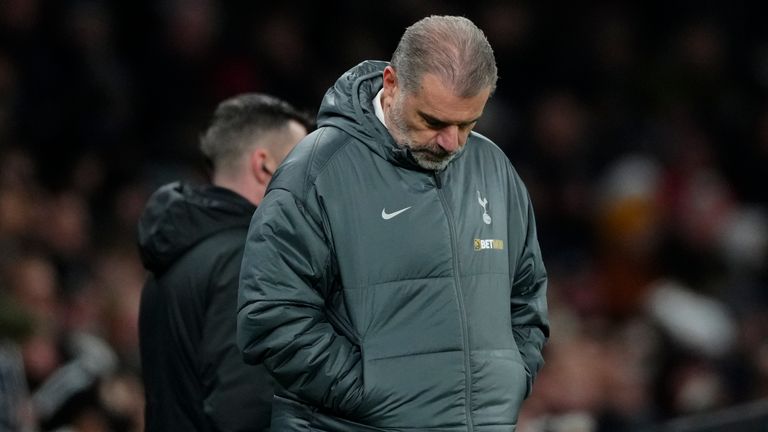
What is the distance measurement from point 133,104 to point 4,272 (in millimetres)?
2366

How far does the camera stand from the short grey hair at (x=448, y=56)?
3.16m

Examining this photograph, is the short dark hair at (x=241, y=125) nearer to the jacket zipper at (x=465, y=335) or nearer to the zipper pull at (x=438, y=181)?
the zipper pull at (x=438, y=181)

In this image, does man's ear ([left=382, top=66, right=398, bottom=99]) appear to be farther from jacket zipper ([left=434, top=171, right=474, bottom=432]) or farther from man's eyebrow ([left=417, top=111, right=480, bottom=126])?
jacket zipper ([left=434, top=171, right=474, bottom=432])

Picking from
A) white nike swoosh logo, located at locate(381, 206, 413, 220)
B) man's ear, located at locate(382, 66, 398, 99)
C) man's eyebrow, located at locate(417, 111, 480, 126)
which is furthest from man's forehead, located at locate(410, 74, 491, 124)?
white nike swoosh logo, located at locate(381, 206, 413, 220)

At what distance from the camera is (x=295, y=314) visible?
315cm

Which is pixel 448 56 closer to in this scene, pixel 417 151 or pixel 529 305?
pixel 417 151

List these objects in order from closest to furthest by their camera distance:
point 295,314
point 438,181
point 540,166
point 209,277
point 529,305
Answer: point 295,314, point 438,181, point 529,305, point 209,277, point 540,166

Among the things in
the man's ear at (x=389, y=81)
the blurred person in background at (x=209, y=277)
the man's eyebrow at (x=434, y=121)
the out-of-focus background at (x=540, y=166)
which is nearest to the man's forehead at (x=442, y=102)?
the man's eyebrow at (x=434, y=121)

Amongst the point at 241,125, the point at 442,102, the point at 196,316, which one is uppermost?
the point at 442,102

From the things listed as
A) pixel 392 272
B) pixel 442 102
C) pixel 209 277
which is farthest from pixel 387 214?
pixel 209 277

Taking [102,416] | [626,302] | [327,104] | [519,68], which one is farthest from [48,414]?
[519,68]

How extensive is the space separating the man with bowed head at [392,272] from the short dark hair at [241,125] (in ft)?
2.53

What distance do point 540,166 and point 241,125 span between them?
579 cm

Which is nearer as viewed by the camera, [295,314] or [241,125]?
[295,314]
